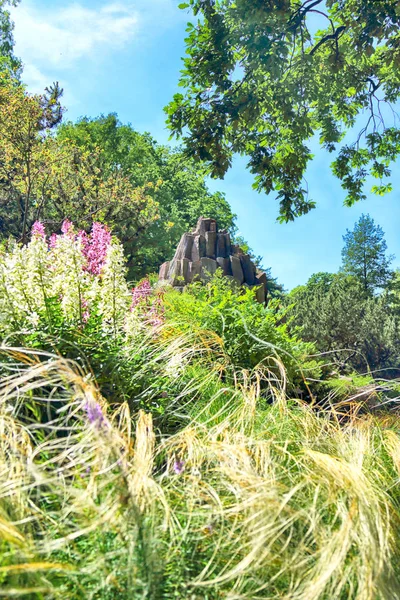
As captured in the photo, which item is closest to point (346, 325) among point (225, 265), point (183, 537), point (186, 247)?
point (225, 265)

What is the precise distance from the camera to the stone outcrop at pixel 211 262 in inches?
491

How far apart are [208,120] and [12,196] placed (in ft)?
43.5

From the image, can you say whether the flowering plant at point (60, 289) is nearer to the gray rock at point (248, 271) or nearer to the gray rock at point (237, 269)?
the gray rock at point (237, 269)

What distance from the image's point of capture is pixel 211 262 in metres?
12.7

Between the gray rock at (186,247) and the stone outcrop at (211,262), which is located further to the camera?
the gray rock at (186,247)

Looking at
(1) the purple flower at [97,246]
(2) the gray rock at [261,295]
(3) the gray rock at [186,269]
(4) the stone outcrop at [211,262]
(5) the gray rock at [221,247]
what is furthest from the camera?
(5) the gray rock at [221,247]

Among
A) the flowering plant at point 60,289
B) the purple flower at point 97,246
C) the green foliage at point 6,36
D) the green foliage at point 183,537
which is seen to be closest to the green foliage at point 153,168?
the green foliage at point 6,36

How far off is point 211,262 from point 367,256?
2379cm

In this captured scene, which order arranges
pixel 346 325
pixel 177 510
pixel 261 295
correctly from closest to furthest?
pixel 177 510, pixel 261 295, pixel 346 325

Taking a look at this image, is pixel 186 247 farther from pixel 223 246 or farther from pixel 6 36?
pixel 6 36

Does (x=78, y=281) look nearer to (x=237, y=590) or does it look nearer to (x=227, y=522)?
(x=227, y=522)

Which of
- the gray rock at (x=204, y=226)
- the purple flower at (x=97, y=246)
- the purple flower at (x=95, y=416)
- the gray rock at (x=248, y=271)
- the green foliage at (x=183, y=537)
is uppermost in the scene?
the gray rock at (x=204, y=226)

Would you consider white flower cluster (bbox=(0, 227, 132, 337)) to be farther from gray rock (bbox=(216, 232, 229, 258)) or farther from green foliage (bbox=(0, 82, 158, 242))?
green foliage (bbox=(0, 82, 158, 242))

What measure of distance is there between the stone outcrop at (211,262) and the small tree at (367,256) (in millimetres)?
22295
